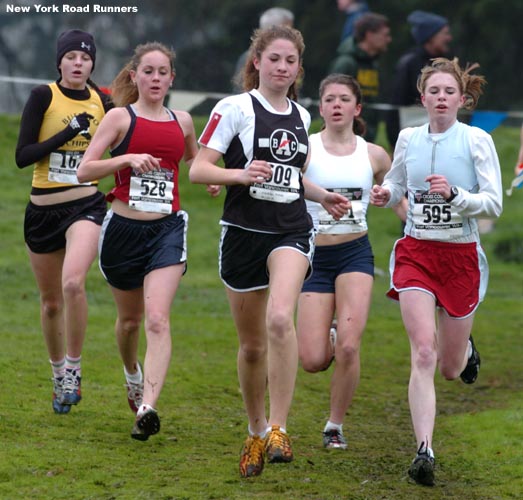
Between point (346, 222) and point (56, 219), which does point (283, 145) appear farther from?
point (56, 219)

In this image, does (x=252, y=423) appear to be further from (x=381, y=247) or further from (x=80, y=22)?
(x=80, y=22)

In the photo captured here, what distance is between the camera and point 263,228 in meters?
6.82

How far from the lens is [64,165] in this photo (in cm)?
824

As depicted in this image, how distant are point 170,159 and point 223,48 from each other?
21.3m

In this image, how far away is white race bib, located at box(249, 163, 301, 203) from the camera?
6.81m

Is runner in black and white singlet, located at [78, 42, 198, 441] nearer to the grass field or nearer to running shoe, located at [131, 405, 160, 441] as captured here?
running shoe, located at [131, 405, 160, 441]

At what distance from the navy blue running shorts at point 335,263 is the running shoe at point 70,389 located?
156cm

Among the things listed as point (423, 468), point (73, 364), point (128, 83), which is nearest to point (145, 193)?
point (128, 83)

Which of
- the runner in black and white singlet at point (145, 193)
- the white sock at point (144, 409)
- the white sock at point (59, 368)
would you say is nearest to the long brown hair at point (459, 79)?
the runner in black and white singlet at point (145, 193)

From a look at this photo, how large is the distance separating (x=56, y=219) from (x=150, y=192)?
1.13 m

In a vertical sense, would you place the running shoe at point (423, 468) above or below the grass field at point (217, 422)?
above

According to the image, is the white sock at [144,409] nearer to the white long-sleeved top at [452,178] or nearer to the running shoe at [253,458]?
the running shoe at [253,458]

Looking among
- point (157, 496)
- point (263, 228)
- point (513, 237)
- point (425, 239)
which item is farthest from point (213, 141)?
point (513, 237)

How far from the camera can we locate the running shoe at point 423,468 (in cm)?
647
